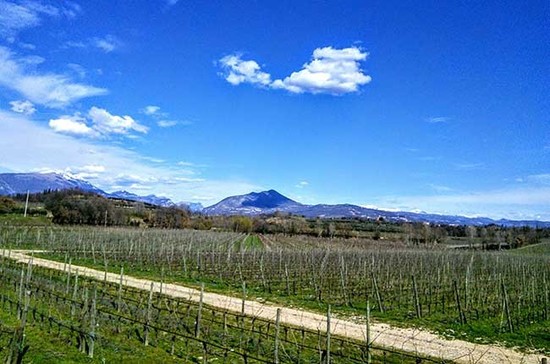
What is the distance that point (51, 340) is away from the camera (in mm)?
12180

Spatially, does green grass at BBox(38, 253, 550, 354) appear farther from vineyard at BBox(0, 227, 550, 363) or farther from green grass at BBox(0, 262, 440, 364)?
green grass at BBox(0, 262, 440, 364)

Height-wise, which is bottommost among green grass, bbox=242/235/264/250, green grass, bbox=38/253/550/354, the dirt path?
the dirt path

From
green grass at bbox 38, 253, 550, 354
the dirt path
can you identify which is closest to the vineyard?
green grass at bbox 38, 253, 550, 354

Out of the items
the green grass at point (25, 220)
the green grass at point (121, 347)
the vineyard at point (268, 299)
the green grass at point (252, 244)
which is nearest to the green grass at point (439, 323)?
the vineyard at point (268, 299)

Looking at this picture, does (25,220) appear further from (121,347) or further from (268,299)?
(121,347)

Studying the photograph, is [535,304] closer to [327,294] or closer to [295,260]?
[327,294]

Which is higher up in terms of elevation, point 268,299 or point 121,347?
point 121,347

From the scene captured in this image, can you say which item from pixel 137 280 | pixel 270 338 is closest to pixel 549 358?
pixel 270 338

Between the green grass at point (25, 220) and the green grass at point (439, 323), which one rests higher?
the green grass at point (25, 220)

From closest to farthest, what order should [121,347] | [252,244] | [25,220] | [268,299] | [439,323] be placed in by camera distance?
[121,347] → [439,323] → [268,299] → [252,244] → [25,220]

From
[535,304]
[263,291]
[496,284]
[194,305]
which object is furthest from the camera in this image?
[496,284]

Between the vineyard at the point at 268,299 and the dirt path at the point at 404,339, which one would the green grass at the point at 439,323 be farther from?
the dirt path at the point at 404,339

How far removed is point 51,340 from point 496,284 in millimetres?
28373

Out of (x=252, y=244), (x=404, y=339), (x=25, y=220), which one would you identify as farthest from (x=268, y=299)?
(x=25, y=220)
